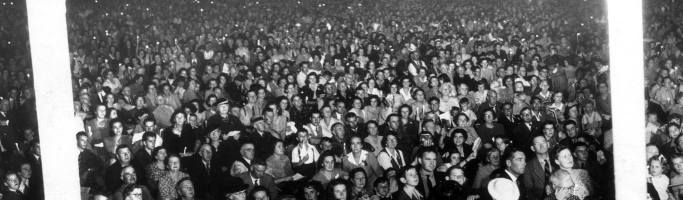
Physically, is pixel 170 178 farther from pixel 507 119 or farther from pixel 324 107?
pixel 507 119

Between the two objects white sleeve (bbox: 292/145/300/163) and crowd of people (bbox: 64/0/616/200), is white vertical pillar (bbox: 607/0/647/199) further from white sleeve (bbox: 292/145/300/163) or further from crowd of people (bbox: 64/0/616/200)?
white sleeve (bbox: 292/145/300/163)

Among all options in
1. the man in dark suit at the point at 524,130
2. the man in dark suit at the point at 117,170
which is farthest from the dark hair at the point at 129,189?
the man in dark suit at the point at 524,130

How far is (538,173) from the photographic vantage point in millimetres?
5645

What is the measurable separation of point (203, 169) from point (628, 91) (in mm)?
5068

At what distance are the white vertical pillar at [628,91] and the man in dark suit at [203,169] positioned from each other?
4452 mm

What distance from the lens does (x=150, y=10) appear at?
17.6m

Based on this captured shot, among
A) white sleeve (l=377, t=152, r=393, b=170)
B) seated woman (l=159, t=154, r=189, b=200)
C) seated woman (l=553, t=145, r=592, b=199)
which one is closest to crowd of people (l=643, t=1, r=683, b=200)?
seated woman (l=553, t=145, r=592, b=199)

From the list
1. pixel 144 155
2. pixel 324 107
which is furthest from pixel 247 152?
pixel 324 107

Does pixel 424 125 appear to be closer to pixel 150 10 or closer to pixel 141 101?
pixel 141 101

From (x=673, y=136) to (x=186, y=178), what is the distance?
4729 millimetres

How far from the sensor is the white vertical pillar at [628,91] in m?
2.11

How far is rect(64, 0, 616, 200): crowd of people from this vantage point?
19.7 feet

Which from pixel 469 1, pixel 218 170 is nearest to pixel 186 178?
pixel 218 170

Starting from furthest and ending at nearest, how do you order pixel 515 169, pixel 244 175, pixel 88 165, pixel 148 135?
pixel 148 135
pixel 88 165
pixel 244 175
pixel 515 169
